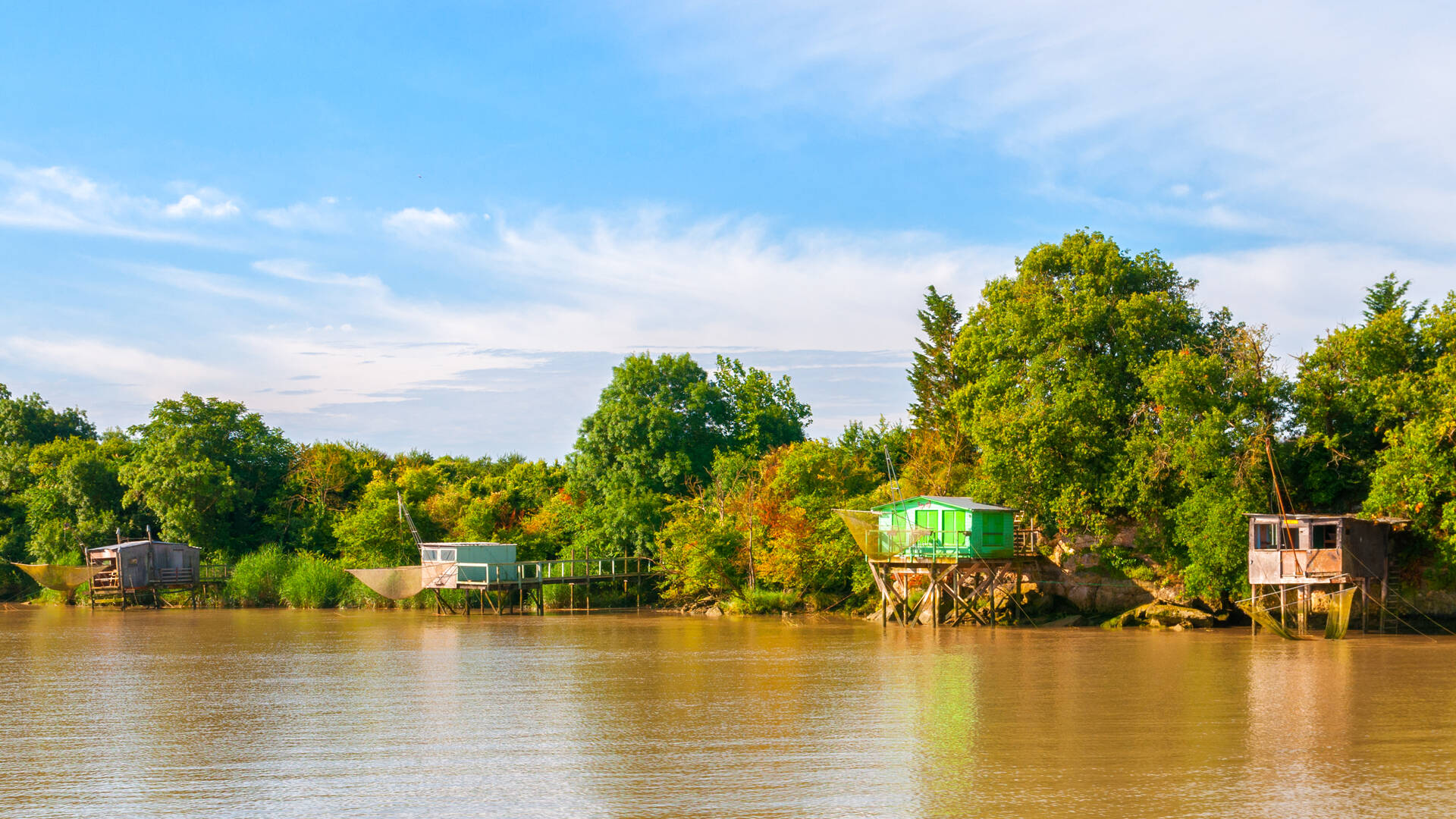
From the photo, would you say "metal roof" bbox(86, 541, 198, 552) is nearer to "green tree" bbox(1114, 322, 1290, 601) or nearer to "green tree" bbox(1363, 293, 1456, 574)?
"green tree" bbox(1114, 322, 1290, 601)

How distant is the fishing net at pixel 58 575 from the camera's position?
5809 centimetres

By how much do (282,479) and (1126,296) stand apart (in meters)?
48.2

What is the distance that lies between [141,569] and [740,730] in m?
50.3

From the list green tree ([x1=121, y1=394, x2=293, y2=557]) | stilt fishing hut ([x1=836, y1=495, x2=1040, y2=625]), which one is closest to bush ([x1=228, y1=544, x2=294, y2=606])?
green tree ([x1=121, y1=394, x2=293, y2=557])

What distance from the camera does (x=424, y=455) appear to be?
82375mm

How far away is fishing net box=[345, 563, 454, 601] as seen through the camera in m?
51.2

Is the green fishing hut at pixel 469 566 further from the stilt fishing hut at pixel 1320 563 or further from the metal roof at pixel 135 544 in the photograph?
the stilt fishing hut at pixel 1320 563

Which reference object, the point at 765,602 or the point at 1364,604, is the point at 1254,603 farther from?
the point at 765,602

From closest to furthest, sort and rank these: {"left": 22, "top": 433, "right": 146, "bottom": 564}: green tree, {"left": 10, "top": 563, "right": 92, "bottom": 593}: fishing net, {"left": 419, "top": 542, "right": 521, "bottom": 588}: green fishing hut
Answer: {"left": 419, "top": 542, "right": 521, "bottom": 588}: green fishing hut
{"left": 10, "top": 563, "right": 92, "bottom": 593}: fishing net
{"left": 22, "top": 433, "right": 146, "bottom": 564}: green tree

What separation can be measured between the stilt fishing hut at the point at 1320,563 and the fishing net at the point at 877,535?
10768 millimetres

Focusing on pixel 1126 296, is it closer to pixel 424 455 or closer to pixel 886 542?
pixel 886 542

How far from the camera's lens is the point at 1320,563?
35656 millimetres

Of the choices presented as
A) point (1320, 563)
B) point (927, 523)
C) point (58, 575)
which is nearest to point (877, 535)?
point (927, 523)

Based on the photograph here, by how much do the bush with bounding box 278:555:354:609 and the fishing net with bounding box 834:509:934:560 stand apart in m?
28.7
